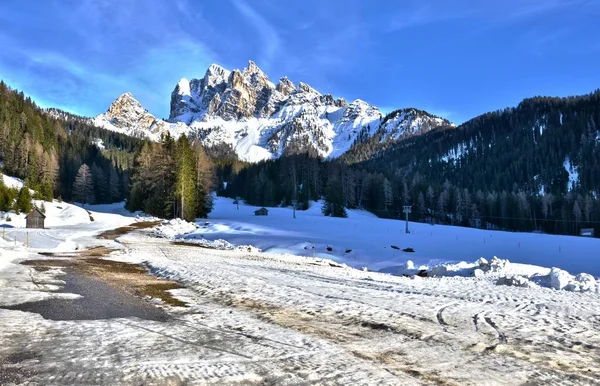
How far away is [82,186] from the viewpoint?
322 feet

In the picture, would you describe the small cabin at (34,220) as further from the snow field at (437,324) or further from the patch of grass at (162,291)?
the snow field at (437,324)

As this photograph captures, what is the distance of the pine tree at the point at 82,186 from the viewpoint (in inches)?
3844

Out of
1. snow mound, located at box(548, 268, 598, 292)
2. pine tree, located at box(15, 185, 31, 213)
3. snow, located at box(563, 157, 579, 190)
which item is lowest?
snow mound, located at box(548, 268, 598, 292)

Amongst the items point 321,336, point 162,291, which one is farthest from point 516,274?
point 162,291

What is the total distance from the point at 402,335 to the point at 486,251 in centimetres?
3142

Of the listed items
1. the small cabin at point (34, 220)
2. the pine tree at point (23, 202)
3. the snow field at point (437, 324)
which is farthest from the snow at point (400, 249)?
the pine tree at point (23, 202)

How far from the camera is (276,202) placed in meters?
101

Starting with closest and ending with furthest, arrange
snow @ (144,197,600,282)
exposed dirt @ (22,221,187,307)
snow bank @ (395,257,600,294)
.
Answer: exposed dirt @ (22,221,187,307) < snow bank @ (395,257,600,294) < snow @ (144,197,600,282)

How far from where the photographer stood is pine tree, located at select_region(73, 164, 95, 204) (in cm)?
9762

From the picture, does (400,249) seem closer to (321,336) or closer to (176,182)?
(321,336)

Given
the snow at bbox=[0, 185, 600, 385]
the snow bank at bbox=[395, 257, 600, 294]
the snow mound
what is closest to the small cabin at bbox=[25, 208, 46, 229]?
the snow at bbox=[0, 185, 600, 385]

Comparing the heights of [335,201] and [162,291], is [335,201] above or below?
above

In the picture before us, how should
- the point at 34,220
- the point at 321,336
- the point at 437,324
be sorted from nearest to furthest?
the point at 321,336, the point at 437,324, the point at 34,220

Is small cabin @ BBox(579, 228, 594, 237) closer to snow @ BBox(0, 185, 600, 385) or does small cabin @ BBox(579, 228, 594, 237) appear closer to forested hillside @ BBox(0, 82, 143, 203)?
snow @ BBox(0, 185, 600, 385)
